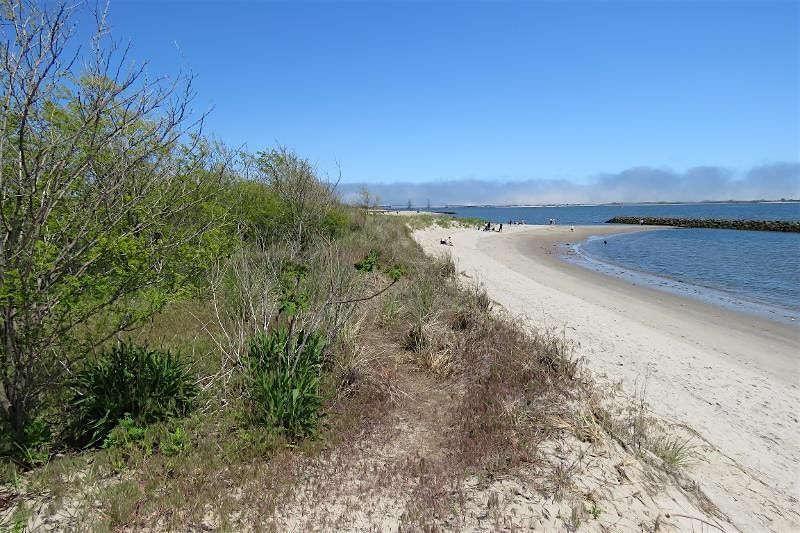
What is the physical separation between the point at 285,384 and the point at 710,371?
811 centimetres

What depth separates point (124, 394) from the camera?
4629 millimetres

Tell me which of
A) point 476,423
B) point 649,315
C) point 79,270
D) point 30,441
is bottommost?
point 649,315

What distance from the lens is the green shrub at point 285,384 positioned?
4637mm

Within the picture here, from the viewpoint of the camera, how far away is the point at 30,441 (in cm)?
403

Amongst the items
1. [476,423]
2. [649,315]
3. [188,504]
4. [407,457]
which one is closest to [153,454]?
[188,504]

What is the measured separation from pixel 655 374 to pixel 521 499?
17.9 feet

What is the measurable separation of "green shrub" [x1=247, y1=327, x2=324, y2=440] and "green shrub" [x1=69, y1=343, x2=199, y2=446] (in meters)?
0.80

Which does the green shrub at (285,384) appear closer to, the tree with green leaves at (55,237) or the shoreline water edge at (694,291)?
the tree with green leaves at (55,237)

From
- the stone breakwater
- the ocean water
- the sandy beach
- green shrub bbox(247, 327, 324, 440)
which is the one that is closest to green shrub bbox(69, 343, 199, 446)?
green shrub bbox(247, 327, 324, 440)

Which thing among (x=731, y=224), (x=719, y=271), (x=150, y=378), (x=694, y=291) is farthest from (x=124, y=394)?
(x=731, y=224)

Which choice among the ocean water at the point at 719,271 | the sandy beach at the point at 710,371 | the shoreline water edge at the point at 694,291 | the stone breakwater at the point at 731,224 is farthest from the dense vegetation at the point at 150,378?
the stone breakwater at the point at 731,224

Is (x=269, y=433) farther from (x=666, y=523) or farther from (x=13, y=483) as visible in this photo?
(x=666, y=523)

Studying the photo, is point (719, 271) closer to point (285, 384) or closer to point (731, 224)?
point (285, 384)

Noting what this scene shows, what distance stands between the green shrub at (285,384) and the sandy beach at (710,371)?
13.9 ft
